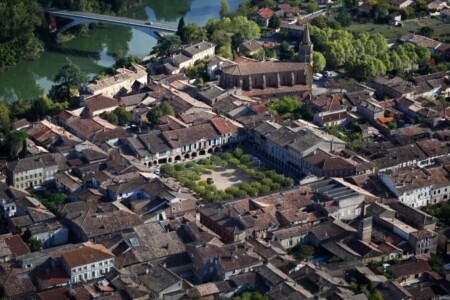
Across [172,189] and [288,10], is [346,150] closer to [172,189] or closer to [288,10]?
[172,189]

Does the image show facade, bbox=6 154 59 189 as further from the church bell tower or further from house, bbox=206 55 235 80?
the church bell tower

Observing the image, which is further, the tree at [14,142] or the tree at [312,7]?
the tree at [312,7]

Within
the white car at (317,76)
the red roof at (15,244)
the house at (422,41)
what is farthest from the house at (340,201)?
the house at (422,41)

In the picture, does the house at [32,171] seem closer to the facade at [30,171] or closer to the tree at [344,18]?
the facade at [30,171]

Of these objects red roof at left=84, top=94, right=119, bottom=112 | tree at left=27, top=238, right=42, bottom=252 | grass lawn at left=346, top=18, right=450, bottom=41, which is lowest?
grass lawn at left=346, top=18, right=450, bottom=41

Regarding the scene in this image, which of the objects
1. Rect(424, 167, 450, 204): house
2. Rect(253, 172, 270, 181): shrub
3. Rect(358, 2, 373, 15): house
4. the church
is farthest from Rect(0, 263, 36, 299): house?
Rect(358, 2, 373, 15): house

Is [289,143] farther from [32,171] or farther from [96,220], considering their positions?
[32,171]
